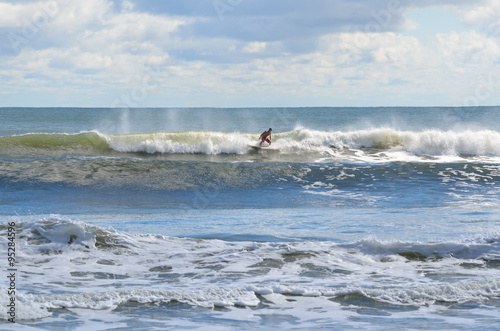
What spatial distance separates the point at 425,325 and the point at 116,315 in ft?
9.35

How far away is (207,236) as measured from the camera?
29.9 feet

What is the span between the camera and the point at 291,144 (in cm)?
2634

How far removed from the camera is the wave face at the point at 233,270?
6121mm

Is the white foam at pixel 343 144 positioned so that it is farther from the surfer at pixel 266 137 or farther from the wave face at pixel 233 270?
the wave face at pixel 233 270

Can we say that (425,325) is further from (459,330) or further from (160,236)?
(160,236)

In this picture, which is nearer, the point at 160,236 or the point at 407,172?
the point at 160,236

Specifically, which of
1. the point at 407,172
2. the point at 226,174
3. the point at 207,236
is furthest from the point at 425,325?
the point at 407,172

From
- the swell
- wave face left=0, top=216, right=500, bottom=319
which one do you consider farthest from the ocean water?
the swell

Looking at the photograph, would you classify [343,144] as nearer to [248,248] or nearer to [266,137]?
[266,137]

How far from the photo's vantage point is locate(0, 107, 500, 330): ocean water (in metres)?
5.69

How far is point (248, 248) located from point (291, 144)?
725 inches

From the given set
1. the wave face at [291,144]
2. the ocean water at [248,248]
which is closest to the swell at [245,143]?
the wave face at [291,144]

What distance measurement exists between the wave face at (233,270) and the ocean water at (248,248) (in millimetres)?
24

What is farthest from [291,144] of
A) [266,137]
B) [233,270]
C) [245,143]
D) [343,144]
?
[233,270]
